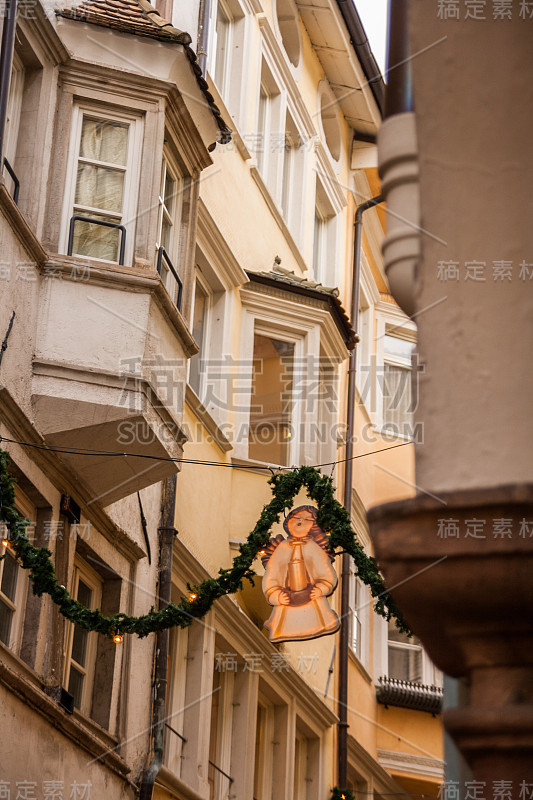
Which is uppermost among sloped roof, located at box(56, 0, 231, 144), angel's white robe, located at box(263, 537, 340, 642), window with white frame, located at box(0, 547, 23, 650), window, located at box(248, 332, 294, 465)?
sloped roof, located at box(56, 0, 231, 144)

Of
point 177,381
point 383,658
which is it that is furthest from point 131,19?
point 383,658

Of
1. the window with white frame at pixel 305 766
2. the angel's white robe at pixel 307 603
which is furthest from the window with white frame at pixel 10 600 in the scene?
the window with white frame at pixel 305 766

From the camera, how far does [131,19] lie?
40.9 ft

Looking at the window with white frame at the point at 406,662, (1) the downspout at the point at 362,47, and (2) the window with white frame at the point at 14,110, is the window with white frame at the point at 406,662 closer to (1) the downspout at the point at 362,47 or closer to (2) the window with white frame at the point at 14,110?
(1) the downspout at the point at 362,47

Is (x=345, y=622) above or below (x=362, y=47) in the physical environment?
below

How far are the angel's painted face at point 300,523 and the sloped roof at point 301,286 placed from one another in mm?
5058

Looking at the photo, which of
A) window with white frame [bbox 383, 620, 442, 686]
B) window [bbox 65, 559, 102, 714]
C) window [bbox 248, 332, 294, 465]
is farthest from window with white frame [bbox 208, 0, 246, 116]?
window with white frame [bbox 383, 620, 442, 686]

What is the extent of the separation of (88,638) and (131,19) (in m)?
5.63

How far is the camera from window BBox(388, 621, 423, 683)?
24062mm

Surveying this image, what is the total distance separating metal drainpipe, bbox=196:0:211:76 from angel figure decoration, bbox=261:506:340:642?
549 cm

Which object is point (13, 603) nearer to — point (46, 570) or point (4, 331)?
point (46, 570)

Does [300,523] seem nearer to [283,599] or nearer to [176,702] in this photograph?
[283,599]

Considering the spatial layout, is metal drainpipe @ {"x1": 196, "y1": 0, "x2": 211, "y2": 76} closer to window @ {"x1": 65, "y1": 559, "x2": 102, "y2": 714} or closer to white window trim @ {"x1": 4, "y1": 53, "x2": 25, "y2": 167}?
white window trim @ {"x1": 4, "y1": 53, "x2": 25, "y2": 167}

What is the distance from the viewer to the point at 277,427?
18328mm
